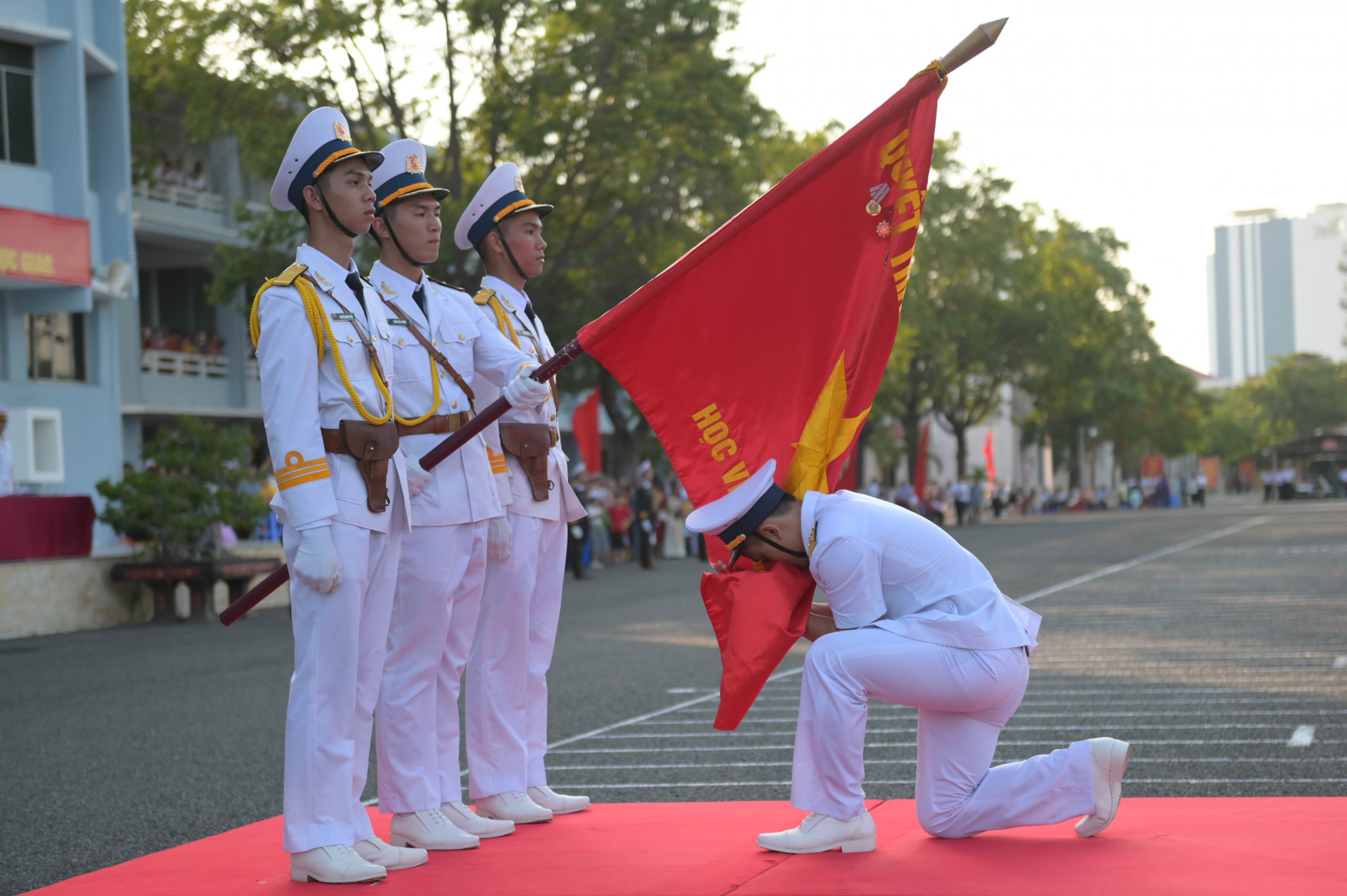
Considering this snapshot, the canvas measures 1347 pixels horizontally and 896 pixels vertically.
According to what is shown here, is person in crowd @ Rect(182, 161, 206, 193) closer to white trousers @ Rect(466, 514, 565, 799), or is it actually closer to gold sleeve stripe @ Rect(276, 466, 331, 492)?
white trousers @ Rect(466, 514, 565, 799)

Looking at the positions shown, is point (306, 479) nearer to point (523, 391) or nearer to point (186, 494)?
point (523, 391)

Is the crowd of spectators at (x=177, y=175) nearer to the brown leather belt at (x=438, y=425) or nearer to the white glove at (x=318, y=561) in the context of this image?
the brown leather belt at (x=438, y=425)

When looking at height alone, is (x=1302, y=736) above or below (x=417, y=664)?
below

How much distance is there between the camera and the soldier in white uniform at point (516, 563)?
18.9 ft

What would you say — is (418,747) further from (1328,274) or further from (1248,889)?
(1328,274)

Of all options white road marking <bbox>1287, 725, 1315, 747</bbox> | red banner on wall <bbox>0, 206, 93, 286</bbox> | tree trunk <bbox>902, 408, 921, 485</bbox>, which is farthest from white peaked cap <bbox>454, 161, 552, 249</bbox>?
tree trunk <bbox>902, 408, 921, 485</bbox>

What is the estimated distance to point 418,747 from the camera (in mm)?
5320

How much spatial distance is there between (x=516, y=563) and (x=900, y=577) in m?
1.61

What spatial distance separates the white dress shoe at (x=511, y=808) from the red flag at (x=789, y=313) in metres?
1.09

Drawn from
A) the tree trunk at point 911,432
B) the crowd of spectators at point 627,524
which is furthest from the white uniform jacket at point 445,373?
the tree trunk at point 911,432

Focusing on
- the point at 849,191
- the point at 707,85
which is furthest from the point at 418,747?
the point at 707,85

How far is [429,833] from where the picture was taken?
207 inches

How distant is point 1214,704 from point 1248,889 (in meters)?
5.05

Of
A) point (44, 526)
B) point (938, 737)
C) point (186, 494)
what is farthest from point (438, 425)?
point (186, 494)
